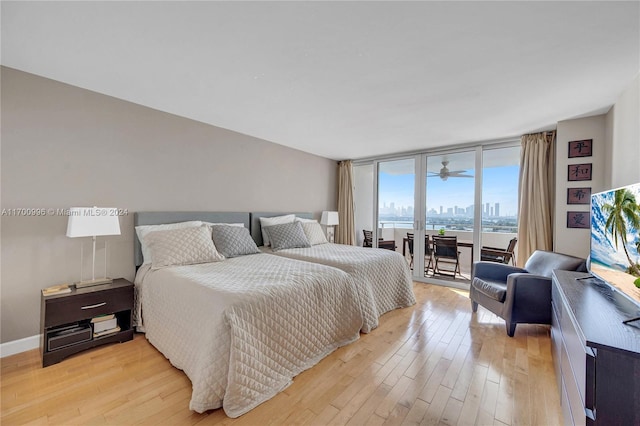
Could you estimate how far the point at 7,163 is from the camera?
2150mm

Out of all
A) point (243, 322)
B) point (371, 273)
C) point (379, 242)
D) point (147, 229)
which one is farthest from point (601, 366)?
point (379, 242)

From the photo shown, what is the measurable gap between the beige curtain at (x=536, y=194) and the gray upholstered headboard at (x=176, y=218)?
3932 mm

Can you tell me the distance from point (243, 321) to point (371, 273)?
1.68m

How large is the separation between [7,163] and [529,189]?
18.6ft

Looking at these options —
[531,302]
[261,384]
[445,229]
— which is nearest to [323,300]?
[261,384]

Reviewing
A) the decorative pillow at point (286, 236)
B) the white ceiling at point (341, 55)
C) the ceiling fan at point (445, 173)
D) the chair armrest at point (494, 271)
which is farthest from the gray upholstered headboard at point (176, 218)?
the ceiling fan at point (445, 173)

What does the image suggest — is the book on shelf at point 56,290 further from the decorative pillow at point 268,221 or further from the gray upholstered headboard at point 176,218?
the decorative pillow at point 268,221

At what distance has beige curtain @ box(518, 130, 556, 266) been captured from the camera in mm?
3475

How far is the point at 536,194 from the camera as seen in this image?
355cm

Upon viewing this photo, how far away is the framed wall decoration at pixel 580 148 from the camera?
3.01 meters

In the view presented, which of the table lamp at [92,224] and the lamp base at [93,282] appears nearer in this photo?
the table lamp at [92,224]

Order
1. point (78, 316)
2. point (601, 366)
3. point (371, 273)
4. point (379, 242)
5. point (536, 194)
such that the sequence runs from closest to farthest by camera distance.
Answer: point (601, 366), point (78, 316), point (371, 273), point (536, 194), point (379, 242)

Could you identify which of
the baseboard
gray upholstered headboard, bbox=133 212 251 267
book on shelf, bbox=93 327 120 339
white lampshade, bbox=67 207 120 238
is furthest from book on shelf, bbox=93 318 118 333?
white lampshade, bbox=67 207 120 238

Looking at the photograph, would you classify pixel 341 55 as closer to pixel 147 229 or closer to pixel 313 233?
pixel 147 229
